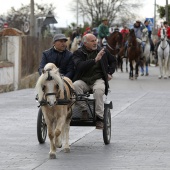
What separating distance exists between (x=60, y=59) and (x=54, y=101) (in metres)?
1.60

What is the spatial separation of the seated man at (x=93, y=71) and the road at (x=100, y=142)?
2.45ft

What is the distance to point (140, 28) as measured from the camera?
37.9 m

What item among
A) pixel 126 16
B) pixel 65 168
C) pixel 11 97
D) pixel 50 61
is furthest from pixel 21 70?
pixel 126 16

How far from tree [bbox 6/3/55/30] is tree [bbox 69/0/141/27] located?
24.1 meters

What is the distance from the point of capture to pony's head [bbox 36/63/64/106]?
12.2 meters

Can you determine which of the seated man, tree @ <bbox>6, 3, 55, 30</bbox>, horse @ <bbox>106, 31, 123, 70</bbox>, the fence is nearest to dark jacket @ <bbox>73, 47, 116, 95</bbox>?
the seated man

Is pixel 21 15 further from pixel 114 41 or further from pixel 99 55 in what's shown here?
pixel 99 55

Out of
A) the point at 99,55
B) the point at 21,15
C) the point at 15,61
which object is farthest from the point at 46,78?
the point at 21,15

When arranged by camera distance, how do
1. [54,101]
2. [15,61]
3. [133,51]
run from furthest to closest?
1. [133,51]
2. [15,61]
3. [54,101]

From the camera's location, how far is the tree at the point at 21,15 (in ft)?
173

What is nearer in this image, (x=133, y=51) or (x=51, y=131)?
(x=51, y=131)

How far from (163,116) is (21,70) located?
12237 mm

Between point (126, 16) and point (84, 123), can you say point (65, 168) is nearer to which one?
point (84, 123)

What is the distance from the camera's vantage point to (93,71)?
13.9 m
